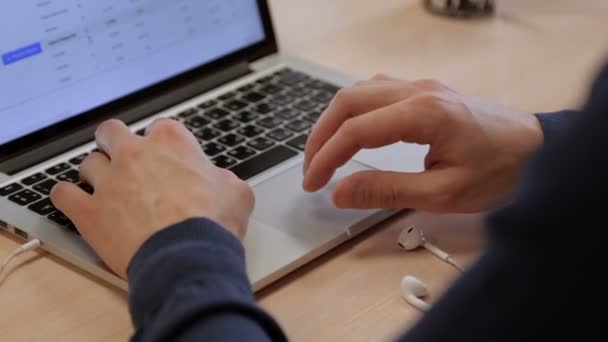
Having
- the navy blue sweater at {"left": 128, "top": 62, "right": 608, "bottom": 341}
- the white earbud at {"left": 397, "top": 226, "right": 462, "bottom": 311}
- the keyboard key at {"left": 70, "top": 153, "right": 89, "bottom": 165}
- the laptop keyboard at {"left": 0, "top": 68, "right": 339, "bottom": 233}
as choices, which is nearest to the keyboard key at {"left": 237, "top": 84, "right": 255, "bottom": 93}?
the laptop keyboard at {"left": 0, "top": 68, "right": 339, "bottom": 233}

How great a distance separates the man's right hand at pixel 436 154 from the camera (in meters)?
0.74

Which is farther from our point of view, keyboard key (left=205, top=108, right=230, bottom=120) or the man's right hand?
keyboard key (left=205, top=108, right=230, bottom=120)

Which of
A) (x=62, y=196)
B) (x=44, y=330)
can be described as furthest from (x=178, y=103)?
(x=44, y=330)

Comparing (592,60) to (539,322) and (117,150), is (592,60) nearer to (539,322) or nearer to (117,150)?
(117,150)

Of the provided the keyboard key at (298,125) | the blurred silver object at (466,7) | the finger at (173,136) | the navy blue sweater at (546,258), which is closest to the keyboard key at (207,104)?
the keyboard key at (298,125)

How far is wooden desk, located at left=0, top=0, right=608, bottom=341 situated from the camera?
2.23ft

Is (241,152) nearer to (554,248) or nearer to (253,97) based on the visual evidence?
(253,97)

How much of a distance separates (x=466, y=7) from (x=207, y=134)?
22.1 inches

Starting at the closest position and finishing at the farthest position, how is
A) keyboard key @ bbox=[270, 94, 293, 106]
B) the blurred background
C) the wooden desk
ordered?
the wooden desk
keyboard key @ bbox=[270, 94, 293, 106]
the blurred background

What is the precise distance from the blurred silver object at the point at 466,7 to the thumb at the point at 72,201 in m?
0.75

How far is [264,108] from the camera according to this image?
3.20 ft

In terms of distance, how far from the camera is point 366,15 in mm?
1325

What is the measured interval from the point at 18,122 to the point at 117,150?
0.60ft

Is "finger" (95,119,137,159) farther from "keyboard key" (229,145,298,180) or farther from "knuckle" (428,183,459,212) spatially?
"knuckle" (428,183,459,212)
